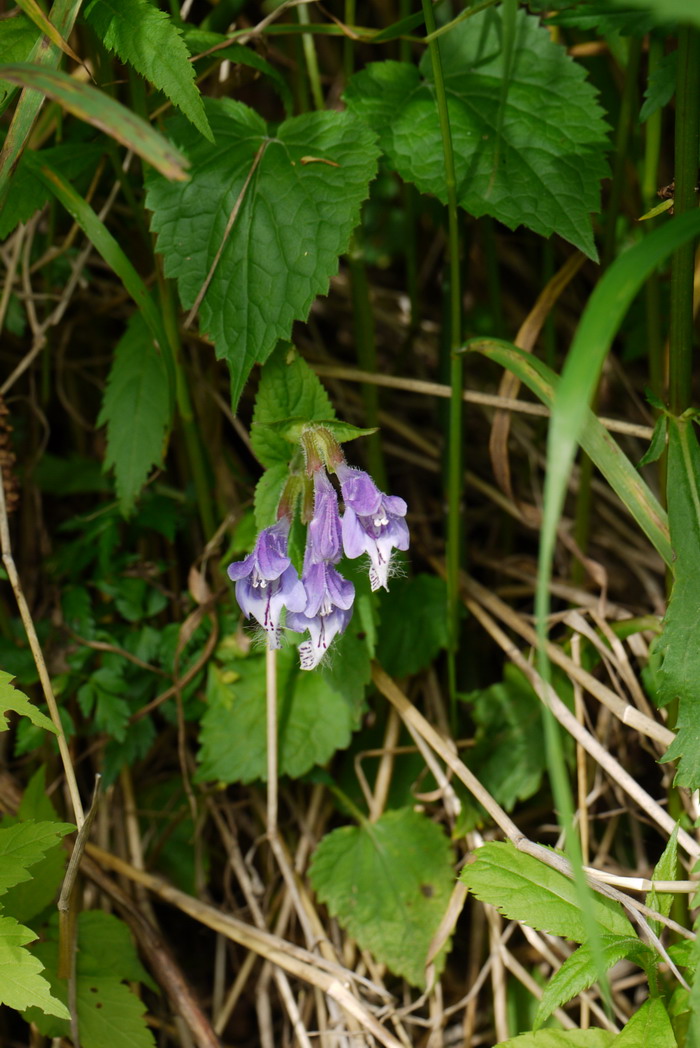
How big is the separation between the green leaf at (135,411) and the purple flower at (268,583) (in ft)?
1.83

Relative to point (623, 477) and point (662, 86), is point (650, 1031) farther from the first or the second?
point (662, 86)

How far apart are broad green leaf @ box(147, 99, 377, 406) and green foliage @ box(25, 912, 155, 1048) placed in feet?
3.24

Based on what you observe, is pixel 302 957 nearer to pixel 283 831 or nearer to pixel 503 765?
pixel 283 831

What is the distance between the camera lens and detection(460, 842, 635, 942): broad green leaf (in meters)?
1.31

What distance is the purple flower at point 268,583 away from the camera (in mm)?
1296

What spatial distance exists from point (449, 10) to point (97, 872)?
6.88 feet

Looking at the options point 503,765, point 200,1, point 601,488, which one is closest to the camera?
Result: point 503,765

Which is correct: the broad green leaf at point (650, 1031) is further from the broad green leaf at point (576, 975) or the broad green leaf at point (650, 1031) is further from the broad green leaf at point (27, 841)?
the broad green leaf at point (27, 841)

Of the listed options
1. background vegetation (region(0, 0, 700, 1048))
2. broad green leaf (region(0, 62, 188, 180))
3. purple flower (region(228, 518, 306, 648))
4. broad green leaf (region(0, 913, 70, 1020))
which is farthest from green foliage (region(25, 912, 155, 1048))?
broad green leaf (region(0, 62, 188, 180))

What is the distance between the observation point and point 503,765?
193 centimetres

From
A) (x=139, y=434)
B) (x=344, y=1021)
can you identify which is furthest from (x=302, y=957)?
(x=139, y=434)

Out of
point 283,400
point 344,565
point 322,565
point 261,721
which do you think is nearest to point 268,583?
point 322,565

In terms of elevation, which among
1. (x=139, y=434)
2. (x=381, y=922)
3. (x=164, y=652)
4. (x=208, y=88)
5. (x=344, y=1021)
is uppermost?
(x=208, y=88)

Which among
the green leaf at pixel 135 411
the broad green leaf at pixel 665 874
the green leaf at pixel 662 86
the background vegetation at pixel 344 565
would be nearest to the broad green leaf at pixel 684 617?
the background vegetation at pixel 344 565
